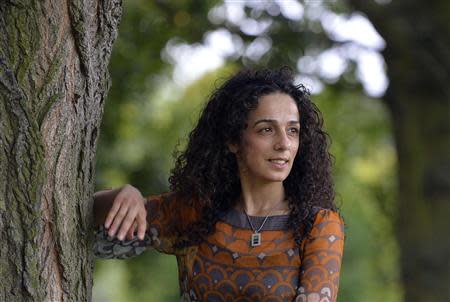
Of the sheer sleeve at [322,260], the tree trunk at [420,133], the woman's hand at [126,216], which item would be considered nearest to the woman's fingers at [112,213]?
the woman's hand at [126,216]

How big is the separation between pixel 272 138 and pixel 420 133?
550 centimetres

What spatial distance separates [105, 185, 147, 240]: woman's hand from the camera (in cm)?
311

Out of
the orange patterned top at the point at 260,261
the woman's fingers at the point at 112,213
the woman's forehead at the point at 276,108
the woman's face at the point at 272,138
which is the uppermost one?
the woman's forehead at the point at 276,108

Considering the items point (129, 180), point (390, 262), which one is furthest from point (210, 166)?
point (390, 262)

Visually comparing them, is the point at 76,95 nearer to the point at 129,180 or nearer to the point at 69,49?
the point at 69,49

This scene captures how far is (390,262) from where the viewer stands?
20.0m

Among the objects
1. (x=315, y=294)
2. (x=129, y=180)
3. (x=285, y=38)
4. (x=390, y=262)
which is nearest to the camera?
(x=315, y=294)

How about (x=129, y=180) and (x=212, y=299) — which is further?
(x=129, y=180)

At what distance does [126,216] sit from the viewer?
3.15 m

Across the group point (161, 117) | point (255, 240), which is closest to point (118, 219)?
point (255, 240)

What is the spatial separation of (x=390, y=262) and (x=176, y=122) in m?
7.69

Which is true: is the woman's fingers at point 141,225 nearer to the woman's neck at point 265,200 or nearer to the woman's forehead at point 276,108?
the woman's neck at point 265,200

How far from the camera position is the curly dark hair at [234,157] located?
3304 mm

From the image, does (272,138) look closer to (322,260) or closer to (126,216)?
(322,260)
